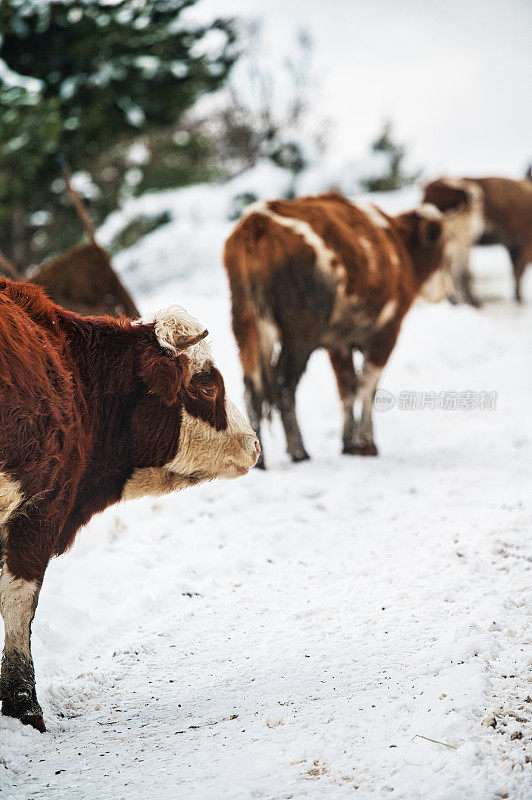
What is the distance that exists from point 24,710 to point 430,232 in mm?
5824

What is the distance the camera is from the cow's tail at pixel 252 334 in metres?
5.56

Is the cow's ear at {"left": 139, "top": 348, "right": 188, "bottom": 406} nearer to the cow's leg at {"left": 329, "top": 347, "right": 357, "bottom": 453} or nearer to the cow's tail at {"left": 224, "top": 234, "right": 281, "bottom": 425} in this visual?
the cow's tail at {"left": 224, "top": 234, "right": 281, "bottom": 425}

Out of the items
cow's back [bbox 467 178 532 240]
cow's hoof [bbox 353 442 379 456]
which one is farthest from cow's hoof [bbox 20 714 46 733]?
cow's back [bbox 467 178 532 240]

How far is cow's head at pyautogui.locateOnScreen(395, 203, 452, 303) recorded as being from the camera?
6949 millimetres

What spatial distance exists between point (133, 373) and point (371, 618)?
153 centimetres

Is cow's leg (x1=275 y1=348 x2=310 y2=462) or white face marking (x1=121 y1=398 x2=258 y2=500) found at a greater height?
white face marking (x1=121 y1=398 x2=258 y2=500)

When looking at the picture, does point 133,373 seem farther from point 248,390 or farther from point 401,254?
point 401,254

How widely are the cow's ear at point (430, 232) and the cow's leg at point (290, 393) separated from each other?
2.01 m

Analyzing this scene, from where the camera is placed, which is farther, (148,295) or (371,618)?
(148,295)

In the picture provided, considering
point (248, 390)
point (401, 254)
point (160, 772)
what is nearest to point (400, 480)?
point (248, 390)

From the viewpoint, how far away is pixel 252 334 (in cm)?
565

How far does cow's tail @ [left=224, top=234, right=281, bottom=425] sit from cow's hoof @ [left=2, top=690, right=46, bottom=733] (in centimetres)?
346

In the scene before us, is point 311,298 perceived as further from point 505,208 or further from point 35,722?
point 505,208

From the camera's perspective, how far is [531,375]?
27.5 feet
